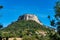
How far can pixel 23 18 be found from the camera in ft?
453

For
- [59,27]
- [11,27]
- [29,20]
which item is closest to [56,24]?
[59,27]

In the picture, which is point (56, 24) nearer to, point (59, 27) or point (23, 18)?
point (59, 27)

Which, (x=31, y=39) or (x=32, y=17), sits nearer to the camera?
(x=31, y=39)

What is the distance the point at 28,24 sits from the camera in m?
121

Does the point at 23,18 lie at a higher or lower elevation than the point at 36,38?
higher

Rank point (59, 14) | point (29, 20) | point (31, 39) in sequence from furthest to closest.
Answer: point (29, 20) < point (31, 39) < point (59, 14)

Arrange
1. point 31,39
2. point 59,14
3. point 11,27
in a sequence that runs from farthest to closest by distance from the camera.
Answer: point 11,27, point 31,39, point 59,14

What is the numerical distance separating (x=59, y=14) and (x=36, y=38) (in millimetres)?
54100

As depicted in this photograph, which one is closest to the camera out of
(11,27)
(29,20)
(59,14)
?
(59,14)

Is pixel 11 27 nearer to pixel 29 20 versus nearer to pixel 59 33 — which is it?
pixel 29 20

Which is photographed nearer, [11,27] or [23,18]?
[11,27]

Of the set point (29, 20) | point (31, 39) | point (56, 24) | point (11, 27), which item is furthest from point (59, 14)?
point (29, 20)

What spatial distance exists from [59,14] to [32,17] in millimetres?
106278

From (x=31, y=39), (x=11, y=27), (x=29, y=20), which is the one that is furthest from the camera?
(x=29, y=20)
